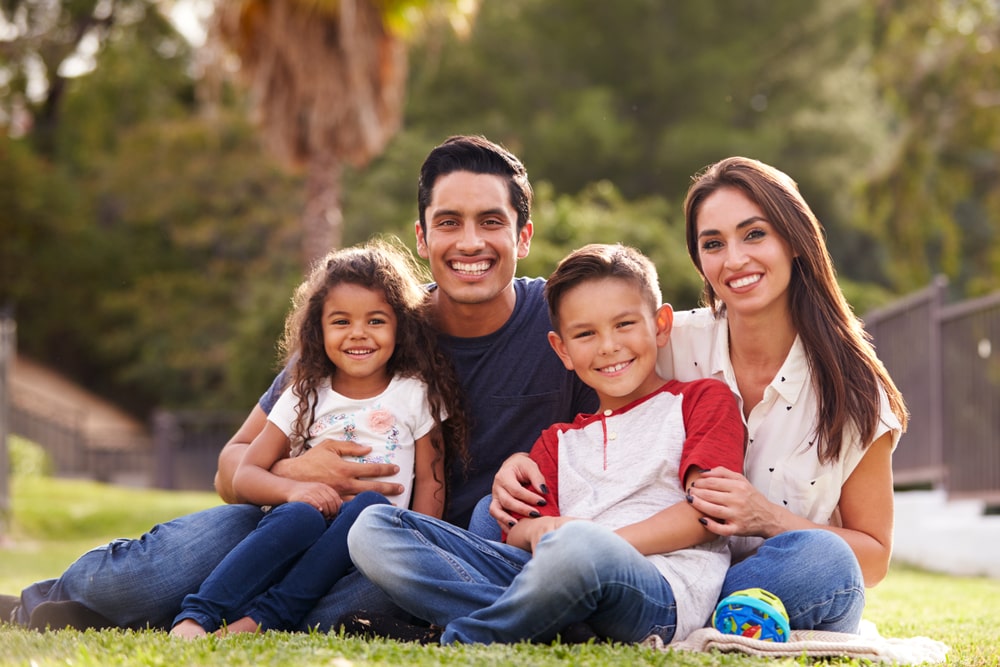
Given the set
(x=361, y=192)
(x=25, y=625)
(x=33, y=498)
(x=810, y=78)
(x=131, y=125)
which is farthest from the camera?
(x=131, y=125)

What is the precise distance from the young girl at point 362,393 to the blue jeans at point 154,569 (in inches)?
5.7

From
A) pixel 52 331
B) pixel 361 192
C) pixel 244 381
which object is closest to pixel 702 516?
pixel 244 381

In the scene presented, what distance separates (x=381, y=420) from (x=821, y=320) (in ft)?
4.93

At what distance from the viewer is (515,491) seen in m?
3.53

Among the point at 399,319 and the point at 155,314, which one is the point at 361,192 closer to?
the point at 155,314

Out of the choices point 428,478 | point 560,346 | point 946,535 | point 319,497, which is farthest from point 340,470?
point 946,535

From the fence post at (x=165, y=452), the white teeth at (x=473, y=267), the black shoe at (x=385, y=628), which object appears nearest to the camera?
the black shoe at (x=385, y=628)

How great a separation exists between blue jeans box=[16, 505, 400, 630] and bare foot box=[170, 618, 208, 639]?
37cm

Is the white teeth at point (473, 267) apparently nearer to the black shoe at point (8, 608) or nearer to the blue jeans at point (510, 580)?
the blue jeans at point (510, 580)

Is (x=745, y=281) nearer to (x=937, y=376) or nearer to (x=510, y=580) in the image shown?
(x=510, y=580)

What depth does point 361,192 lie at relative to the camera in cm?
2266

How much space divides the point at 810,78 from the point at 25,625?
22696 millimetres

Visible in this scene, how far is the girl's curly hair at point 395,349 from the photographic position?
414 centimetres

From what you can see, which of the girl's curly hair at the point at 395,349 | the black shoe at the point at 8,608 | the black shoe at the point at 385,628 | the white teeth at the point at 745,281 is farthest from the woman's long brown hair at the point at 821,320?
the black shoe at the point at 8,608
